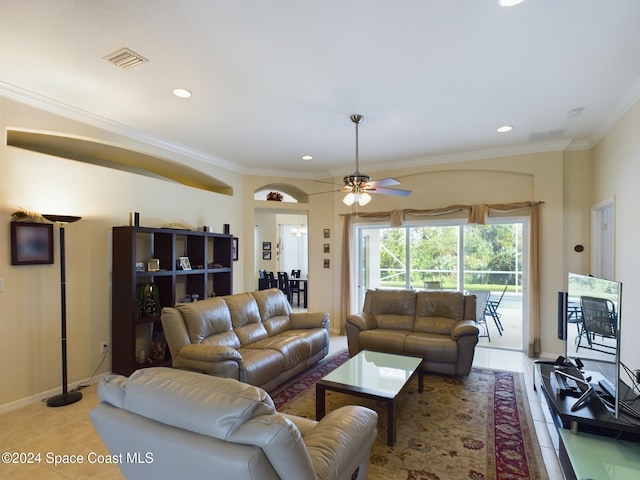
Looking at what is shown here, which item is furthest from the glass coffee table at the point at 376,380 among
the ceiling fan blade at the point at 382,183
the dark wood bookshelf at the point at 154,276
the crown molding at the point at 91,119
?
the crown molding at the point at 91,119

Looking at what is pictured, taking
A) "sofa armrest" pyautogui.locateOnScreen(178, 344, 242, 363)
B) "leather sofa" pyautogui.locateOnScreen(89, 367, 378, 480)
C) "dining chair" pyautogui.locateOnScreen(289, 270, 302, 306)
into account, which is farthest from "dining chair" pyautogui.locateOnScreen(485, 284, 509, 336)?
"dining chair" pyautogui.locateOnScreen(289, 270, 302, 306)

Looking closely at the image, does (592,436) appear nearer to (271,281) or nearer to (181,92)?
(181,92)

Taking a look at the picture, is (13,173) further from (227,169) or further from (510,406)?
(510,406)

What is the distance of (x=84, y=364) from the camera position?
3.88 meters

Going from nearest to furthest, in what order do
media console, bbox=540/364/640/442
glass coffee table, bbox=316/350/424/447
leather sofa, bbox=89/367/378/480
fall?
1. leather sofa, bbox=89/367/378/480
2. media console, bbox=540/364/640/442
3. glass coffee table, bbox=316/350/424/447

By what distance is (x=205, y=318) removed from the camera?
11.8 ft

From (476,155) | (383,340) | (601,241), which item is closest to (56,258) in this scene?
(383,340)

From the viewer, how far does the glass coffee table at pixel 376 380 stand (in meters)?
2.71

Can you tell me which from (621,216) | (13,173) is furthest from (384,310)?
(13,173)

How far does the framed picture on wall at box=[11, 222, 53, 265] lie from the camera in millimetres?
3240

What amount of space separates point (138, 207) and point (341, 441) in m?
3.93

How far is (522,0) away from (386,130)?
2.30 metres

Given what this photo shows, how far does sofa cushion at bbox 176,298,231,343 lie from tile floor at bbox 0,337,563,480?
1.11 meters

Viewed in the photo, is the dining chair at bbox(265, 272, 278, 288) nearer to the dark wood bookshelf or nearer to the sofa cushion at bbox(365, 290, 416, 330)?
the dark wood bookshelf
